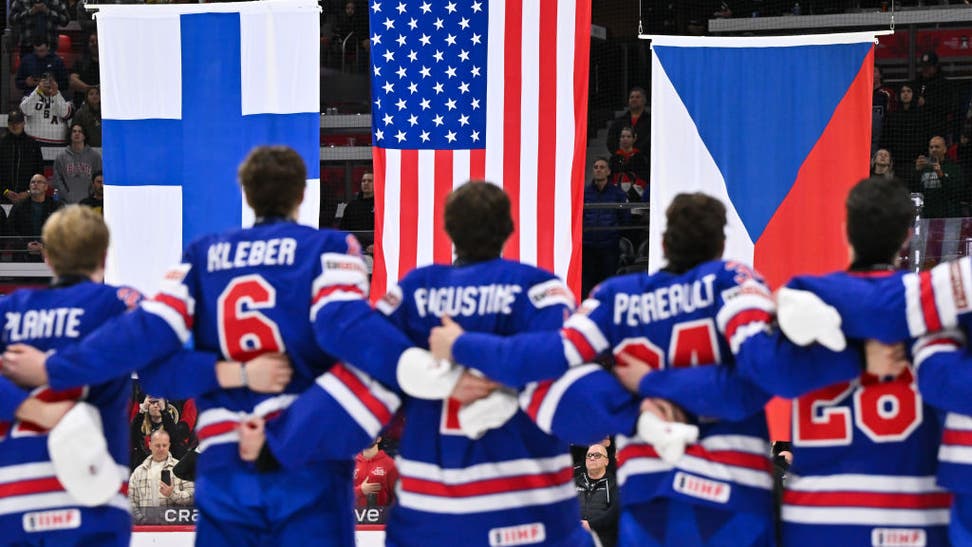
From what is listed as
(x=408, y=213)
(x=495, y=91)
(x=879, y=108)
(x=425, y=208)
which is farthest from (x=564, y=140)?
(x=879, y=108)

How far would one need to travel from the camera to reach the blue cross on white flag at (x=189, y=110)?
708 centimetres

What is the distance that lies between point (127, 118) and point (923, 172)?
21.1 feet

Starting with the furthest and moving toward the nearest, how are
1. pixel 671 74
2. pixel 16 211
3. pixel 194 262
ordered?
pixel 16 211
pixel 671 74
pixel 194 262

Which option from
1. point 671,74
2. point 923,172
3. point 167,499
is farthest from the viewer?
point 923,172

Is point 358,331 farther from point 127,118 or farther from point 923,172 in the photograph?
point 923,172

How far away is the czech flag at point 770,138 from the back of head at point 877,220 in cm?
384

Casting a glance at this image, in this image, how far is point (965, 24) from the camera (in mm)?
12758

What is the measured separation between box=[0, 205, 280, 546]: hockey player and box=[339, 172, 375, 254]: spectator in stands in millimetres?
6426

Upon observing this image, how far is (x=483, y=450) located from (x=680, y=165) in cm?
425

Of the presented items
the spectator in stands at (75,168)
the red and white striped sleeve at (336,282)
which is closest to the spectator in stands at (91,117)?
the spectator in stands at (75,168)

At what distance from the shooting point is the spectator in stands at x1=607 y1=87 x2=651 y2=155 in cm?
1108

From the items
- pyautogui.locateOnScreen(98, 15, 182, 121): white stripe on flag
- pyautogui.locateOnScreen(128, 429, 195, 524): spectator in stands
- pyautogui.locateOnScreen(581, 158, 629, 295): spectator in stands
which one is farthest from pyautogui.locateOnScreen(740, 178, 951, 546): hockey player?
pyautogui.locateOnScreen(581, 158, 629, 295): spectator in stands

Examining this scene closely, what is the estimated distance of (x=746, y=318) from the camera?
11.3 ft

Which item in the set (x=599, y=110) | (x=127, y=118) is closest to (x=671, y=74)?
(x=127, y=118)
